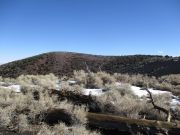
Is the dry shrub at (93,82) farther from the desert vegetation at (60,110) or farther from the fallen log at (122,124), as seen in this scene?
the fallen log at (122,124)

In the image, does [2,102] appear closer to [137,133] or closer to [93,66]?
[137,133]

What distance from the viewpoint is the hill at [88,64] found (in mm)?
47750

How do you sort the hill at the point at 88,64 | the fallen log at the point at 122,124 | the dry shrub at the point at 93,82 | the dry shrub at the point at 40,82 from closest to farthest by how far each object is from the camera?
1. the fallen log at the point at 122,124
2. the dry shrub at the point at 40,82
3. the dry shrub at the point at 93,82
4. the hill at the point at 88,64

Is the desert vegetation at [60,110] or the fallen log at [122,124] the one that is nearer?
the fallen log at [122,124]

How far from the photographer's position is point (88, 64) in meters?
54.8

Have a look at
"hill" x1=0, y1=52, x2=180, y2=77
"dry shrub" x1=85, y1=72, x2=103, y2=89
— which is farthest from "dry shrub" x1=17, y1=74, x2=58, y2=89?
"hill" x1=0, y1=52, x2=180, y2=77

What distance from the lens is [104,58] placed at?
6094cm

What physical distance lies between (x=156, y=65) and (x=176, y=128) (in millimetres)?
36679

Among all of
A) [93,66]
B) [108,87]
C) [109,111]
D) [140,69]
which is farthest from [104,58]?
[109,111]

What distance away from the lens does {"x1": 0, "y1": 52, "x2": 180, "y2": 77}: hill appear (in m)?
47.8

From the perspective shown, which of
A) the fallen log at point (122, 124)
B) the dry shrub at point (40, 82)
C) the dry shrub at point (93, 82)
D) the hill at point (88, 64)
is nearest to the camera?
the fallen log at point (122, 124)

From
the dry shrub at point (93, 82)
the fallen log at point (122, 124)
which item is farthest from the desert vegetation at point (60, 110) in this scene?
the dry shrub at point (93, 82)

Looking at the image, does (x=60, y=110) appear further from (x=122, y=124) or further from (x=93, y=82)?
(x=93, y=82)

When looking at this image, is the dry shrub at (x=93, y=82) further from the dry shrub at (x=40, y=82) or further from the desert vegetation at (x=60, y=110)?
the desert vegetation at (x=60, y=110)
